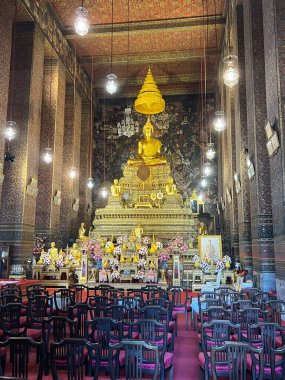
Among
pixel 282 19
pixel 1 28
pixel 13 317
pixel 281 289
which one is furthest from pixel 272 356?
pixel 1 28

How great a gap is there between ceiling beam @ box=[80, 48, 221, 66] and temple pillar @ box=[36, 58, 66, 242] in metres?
3.31

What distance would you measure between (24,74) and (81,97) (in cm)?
655

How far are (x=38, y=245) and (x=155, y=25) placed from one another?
9.46 m

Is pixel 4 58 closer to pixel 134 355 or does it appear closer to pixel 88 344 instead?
pixel 88 344

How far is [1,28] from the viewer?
10.1 metres

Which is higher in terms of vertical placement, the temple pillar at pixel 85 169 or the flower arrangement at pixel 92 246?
the temple pillar at pixel 85 169

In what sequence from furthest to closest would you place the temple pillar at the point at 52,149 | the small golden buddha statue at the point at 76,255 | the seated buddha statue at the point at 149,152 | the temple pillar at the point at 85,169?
1. the temple pillar at the point at 85,169
2. the seated buddha statue at the point at 149,152
3. the temple pillar at the point at 52,149
4. the small golden buddha statue at the point at 76,255

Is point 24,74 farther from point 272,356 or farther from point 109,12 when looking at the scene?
point 272,356

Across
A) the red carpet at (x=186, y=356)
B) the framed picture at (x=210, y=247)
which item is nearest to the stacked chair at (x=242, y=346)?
the red carpet at (x=186, y=356)

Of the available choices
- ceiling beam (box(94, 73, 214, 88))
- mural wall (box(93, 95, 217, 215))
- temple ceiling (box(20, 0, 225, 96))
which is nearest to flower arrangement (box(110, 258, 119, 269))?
temple ceiling (box(20, 0, 225, 96))

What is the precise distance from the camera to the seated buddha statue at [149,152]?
18484 millimetres

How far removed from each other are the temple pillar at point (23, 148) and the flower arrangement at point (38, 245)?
952 millimetres

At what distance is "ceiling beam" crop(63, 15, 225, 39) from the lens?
14586mm

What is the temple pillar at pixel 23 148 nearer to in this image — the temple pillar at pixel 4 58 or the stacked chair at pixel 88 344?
the temple pillar at pixel 4 58
